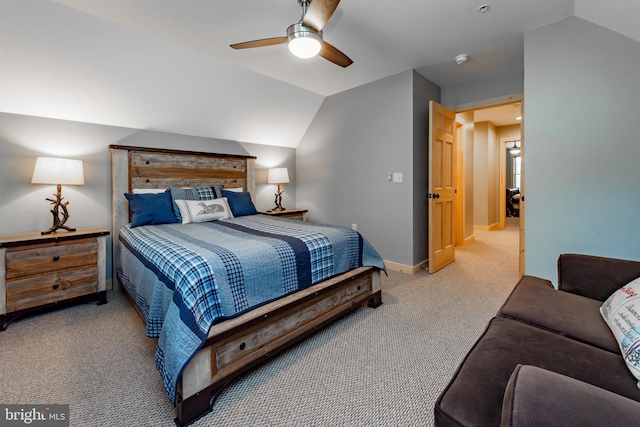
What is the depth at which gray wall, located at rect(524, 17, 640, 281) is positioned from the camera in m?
2.21

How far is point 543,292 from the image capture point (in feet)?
5.21

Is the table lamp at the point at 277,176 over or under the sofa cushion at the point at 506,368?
over

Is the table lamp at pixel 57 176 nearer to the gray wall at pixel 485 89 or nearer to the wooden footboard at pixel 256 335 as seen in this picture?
the wooden footboard at pixel 256 335

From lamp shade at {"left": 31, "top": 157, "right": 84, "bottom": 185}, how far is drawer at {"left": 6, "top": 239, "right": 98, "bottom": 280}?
56cm

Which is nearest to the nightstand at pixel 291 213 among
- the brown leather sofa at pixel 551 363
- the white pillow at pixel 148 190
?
the white pillow at pixel 148 190

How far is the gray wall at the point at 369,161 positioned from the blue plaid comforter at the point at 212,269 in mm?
1263

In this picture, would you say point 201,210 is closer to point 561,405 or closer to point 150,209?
point 150,209

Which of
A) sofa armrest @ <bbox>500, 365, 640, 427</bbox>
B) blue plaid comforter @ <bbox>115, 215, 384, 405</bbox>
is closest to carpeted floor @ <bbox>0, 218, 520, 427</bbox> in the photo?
blue plaid comforter @ <bbox>115, 215, 384, 405</bbox>

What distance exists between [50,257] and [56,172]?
2.45ft

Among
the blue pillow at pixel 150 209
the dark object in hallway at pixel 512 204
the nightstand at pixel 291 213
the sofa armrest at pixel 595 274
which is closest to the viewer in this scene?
the sofa armrest at pixel 595 274

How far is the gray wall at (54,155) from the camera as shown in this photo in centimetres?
263

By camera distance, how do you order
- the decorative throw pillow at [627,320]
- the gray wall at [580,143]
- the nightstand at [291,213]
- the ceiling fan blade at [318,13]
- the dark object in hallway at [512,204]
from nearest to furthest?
the decorative throw pillow at [627,320]
the ceiling fan blade at [318,13]
the gray wall at [580,143]
the nightstand at [291,213]
the dark object in hallway at [512,204]
